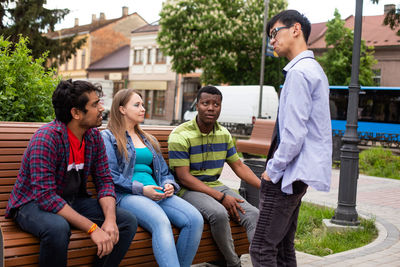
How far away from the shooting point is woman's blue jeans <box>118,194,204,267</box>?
11.5 feet

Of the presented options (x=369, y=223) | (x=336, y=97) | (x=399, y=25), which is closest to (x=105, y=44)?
(x=336, y=97)

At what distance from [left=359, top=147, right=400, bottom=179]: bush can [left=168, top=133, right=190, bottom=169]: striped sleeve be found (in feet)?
31.8

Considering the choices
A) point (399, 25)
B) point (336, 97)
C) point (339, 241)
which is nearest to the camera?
point (339, 241)

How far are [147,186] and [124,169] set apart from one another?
222mm

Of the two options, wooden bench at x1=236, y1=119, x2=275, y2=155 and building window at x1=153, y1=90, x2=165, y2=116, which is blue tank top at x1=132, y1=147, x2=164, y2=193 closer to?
wooden bench at x1=236, y1=119, x2=275, y2=155

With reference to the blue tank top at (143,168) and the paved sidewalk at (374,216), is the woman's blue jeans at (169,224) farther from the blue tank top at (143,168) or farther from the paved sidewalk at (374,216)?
the paved sidewalk at (374,216)

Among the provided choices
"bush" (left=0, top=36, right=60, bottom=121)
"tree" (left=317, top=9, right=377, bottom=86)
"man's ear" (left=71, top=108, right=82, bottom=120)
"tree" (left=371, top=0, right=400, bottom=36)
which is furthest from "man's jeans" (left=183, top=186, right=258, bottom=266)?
"tree" (left=317, top=9, right=377, bottom=86)

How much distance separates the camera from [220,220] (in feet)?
12.9

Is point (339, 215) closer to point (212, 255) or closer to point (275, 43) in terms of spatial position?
point (212, 255)

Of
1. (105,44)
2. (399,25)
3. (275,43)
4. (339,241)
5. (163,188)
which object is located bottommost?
(339,241)

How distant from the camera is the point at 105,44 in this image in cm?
5772

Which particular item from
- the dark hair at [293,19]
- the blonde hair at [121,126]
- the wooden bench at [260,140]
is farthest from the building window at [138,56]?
the dark hair at [293,19]

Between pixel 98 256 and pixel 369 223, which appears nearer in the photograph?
pixel 98 256

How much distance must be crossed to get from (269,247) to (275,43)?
119cm
